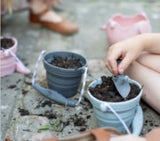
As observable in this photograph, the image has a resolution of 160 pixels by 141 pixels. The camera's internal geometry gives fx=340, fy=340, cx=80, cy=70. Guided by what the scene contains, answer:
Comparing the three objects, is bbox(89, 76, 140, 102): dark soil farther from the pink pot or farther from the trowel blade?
the pink pot

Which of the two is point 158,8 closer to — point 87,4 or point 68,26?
point 87,4

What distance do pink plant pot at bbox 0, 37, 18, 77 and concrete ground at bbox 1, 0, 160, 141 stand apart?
0.11 ft

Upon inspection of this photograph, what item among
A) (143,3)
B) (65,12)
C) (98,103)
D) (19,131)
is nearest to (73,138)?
(98,103)

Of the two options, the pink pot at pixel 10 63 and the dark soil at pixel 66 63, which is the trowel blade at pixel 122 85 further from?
the pink pot at pixel 10 63

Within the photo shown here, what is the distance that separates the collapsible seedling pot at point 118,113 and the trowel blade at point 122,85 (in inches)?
2.0

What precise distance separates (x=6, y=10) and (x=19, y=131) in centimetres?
116

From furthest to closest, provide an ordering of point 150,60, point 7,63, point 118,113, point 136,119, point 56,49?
point 56,49 → point 7,63 → point 150,60 → point 136,119 → point 118,113

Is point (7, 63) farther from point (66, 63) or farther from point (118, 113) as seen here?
point (118, 113)

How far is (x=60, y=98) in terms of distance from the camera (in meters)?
1.53

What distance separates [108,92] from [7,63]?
2.15 ft

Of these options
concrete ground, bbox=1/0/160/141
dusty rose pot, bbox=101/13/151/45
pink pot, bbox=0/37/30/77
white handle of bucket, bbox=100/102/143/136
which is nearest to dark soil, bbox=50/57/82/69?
concrete ground, bbox=1/0/160/141

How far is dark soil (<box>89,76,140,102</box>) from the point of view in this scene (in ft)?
4.18

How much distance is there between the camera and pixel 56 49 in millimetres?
2139

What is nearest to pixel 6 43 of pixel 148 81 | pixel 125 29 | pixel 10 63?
pixel 10 63
